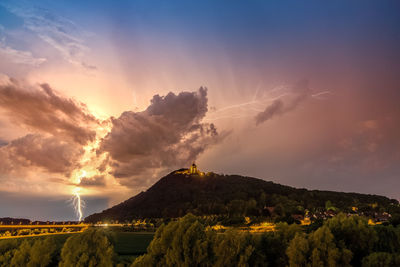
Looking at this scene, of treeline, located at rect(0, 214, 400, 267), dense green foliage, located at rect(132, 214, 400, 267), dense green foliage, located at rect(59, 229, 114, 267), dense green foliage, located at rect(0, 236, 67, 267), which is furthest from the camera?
dense green foliage, located at rect(0, 236, 67, 267)

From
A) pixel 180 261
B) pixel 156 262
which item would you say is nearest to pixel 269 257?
pixel 180 261

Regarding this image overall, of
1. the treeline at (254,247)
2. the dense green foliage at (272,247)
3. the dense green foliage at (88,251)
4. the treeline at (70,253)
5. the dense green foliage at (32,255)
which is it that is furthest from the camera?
the dense green foliage at (32,255)

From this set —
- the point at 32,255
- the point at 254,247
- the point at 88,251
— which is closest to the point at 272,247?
the point at 254,247

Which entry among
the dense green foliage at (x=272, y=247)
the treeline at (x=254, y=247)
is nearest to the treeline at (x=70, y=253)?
the treeline at (x=254, y=247)

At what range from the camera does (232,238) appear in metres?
45.0

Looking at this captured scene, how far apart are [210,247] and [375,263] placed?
→ 21.6 m

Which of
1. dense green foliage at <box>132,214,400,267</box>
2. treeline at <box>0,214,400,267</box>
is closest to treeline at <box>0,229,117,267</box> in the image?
treeline at <box>0,214,400,267</box>

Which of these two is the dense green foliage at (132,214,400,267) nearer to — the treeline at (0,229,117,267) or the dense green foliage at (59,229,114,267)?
the dense green foliage at (59,229,114,267)

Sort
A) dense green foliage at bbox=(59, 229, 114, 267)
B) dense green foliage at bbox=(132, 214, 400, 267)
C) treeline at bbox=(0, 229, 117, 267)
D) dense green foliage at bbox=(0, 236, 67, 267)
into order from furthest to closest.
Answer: dense green foliage at bbox=(0, 236, 67, 267) → treeline at bbox=(0, 229, 117, 267) → dense green foliage at bbox=(59, 229, 114, 267) → dense green foliage at bbox=(132, 214, 400, 267)

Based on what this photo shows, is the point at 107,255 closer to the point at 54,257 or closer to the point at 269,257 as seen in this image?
the point at 54,257

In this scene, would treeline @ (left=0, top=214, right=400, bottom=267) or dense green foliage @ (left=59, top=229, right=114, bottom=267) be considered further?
dense green foliage @ (left=59, top=229, right=114, bottom=267)

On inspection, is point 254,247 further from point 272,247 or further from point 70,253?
point 70,253

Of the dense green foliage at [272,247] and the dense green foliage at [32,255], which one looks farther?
the dense green foliage at [32,255]

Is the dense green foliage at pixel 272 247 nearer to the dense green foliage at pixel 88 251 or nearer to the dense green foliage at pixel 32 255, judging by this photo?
the dense green foliage at pixel 88 251
